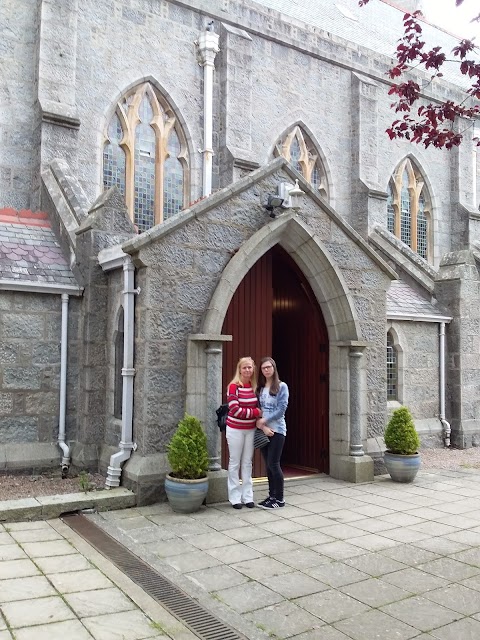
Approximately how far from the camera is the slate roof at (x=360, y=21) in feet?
58.2

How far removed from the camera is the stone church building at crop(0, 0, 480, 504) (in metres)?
7.96

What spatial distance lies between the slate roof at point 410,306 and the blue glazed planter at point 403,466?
3654 millimetres

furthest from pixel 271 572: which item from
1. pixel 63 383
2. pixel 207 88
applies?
pixel 207 88

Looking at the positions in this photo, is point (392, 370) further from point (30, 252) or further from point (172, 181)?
point (30, 252)

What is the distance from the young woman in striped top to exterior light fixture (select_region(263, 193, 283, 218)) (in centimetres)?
223

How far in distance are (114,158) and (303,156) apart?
5111mm

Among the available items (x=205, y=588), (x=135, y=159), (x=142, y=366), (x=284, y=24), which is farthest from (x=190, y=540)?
(x=284, y=24)

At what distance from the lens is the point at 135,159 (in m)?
13.2

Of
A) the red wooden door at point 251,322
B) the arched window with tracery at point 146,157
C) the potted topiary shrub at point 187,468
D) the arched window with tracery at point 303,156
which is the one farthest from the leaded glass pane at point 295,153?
the potted topiary shrub at point 187,468

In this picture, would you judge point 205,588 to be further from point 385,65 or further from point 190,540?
point 385,65

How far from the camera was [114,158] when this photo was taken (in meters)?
12.9

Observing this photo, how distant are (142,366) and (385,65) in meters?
13.6

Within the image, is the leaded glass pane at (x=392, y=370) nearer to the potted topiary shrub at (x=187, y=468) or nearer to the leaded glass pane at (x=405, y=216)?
the potted topiary shrub at (x=187, y=468)

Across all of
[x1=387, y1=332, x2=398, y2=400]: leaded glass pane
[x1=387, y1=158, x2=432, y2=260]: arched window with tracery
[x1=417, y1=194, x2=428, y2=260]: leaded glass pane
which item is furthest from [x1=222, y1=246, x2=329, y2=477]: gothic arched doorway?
[x1=417, y1=194, x2=428, y2=260]: leaded glass pane
